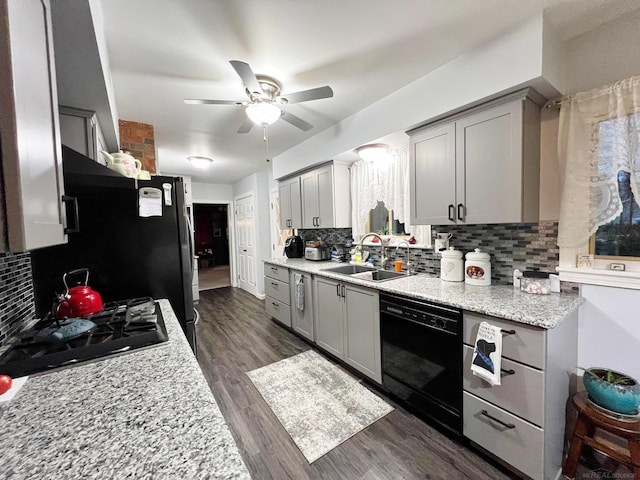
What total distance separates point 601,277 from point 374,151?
188 cm

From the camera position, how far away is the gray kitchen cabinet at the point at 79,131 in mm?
1510

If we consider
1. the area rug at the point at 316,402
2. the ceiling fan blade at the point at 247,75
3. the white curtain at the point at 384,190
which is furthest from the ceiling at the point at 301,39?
the area rug at the point at 316,402

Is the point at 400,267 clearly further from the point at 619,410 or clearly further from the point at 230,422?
the point at 230,422

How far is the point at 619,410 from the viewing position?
1.25 metres

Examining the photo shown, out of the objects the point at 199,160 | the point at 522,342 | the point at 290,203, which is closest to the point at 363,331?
the point at 522,342

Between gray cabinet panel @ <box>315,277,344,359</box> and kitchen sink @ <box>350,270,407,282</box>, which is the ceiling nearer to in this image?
kitchen sink @ <box>350,270,407,282</box>

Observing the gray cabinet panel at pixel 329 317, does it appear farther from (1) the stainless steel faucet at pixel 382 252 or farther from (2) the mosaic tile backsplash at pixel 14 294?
(2) the mosaic tile backsplash at pixel 14 294

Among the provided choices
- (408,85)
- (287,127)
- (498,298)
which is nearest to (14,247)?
(498,298)

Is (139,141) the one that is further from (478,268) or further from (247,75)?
(478,268)

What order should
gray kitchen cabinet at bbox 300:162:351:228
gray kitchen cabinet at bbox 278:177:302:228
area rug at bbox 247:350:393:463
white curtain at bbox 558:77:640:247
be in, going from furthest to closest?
gray kitchen cabinet at bbox 278:177:302:228
gray kitchen cabinet at bbox 300:162:351:228
area rug at bbox 247:350:393:463
white curtain at bbox 558:77:640:247

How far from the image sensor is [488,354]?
139 centimetres

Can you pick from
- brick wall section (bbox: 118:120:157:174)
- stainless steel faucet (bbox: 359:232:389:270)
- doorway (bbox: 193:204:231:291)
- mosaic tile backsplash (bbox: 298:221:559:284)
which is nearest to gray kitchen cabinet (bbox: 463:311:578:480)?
mosaic tile backsplash (bbox: 298:221:559:284)

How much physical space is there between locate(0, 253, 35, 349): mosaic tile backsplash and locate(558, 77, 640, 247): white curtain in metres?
2.83

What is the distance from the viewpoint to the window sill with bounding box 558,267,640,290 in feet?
4.69
